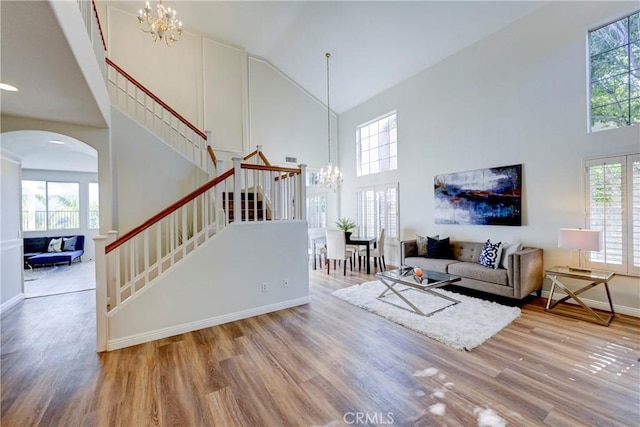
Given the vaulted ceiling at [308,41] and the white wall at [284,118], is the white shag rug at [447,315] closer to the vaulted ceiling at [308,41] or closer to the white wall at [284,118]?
the vaulted ceiling at [308,41]

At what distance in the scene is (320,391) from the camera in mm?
2066

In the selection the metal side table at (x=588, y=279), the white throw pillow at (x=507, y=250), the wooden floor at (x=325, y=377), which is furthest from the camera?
the white throw pillow at (x=507, y=250)

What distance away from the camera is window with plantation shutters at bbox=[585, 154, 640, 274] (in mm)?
3311

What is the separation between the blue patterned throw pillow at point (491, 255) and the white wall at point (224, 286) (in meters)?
2.94

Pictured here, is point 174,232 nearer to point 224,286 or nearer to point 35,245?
point 224,286

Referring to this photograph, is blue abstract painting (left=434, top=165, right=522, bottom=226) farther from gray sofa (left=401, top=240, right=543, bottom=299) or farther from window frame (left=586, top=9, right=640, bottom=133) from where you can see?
window frame (left=586, top=9, right=640, bottom=133)

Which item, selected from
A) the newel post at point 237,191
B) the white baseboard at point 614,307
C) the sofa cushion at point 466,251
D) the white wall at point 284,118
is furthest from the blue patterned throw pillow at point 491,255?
the white wall at point 284,118

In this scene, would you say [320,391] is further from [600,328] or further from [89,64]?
[89,64]

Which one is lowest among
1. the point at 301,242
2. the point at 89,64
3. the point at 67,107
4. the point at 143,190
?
the point at 301,242

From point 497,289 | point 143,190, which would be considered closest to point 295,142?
point 143,190

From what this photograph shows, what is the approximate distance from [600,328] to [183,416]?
4.37 meters

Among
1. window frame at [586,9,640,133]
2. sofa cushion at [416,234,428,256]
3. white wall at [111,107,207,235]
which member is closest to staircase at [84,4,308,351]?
white wall at [111,107,207,235]

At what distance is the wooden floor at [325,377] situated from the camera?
1.82 m

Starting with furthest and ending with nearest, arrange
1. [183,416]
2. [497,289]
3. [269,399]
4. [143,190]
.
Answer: [143,190], [497,289], [269,399], [183,416]
